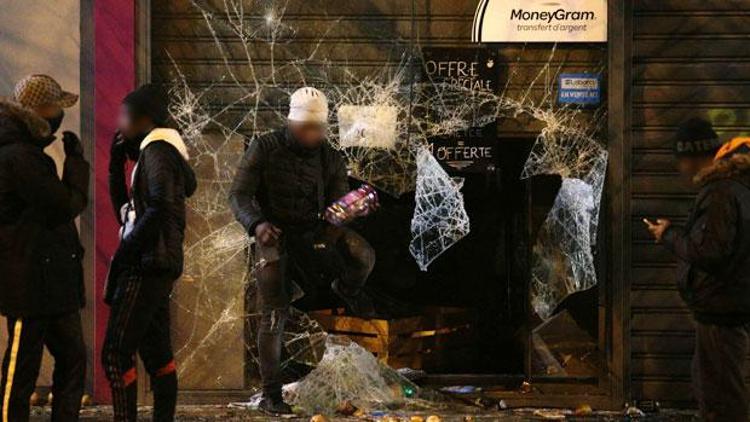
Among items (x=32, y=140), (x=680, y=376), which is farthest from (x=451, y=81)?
(x=32, y=140)

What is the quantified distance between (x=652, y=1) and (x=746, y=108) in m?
0.98

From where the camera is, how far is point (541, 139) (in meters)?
8.00

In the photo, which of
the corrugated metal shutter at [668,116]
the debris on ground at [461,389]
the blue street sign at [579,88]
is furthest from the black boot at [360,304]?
the blue street sign at [579,88]

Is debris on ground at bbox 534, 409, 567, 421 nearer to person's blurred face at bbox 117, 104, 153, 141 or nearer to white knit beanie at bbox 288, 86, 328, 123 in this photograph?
white knit beanie at bbox 288, 86, 328, 123

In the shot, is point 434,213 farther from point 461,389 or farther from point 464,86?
point 461,389

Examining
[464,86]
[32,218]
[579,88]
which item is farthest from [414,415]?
[32,218]

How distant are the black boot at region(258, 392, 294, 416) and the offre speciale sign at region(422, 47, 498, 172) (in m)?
1.97

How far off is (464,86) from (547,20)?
722 millimetres

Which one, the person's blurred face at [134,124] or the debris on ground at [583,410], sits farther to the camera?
the debris on ground at [583,410]

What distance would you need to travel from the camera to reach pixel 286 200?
7.40m

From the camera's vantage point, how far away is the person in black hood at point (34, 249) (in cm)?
595

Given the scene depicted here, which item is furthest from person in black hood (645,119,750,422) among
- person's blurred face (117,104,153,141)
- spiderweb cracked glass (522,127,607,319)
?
person's blurred face (117,104,153,141)

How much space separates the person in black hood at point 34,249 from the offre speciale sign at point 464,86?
272cm

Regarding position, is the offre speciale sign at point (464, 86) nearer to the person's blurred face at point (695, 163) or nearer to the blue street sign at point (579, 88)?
the blue street sign at point (579, 88)
